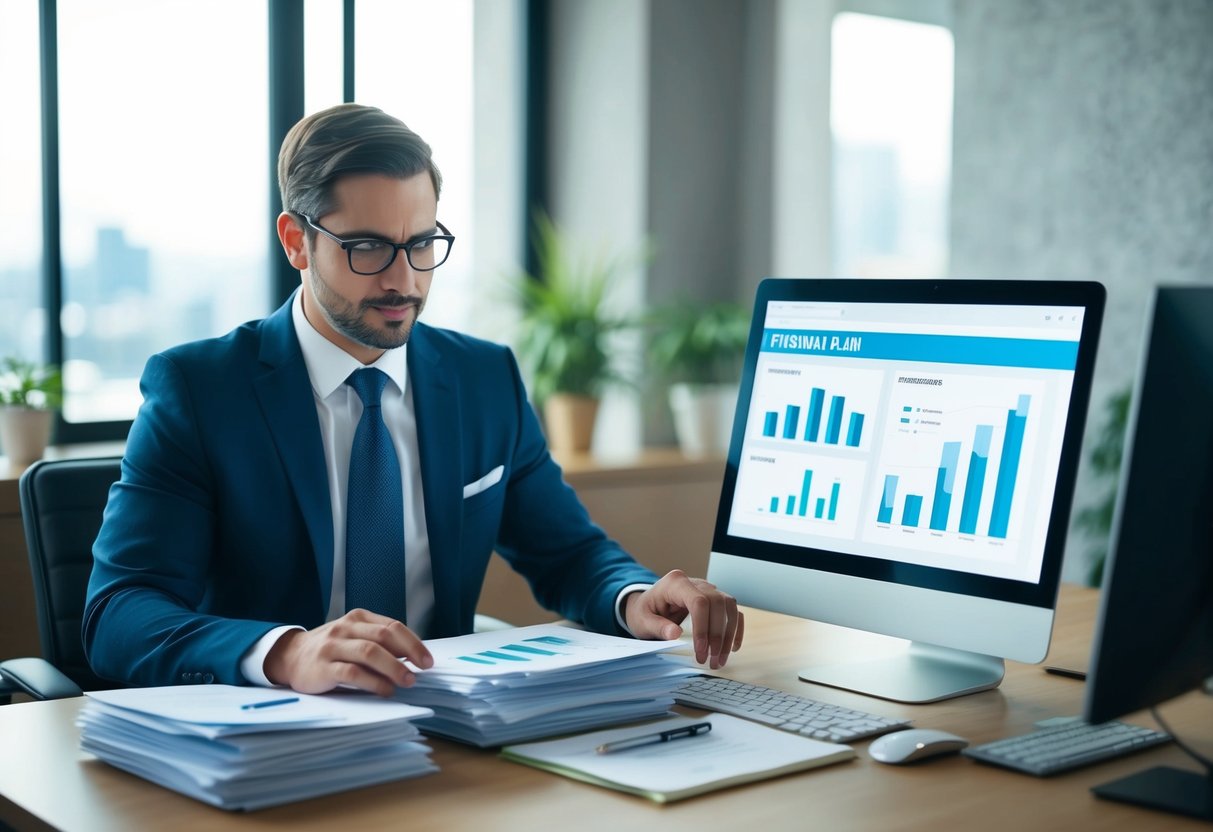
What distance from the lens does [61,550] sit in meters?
1.97

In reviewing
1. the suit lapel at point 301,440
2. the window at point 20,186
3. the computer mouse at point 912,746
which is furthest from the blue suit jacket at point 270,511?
the window at point 20,186

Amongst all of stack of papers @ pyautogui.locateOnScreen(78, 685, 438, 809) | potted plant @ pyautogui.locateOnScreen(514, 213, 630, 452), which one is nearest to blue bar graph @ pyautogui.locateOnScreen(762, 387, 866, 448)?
stack of papers @ pyautogui.locateOnScreen(78, 685, 438, 809)

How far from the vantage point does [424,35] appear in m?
4.02

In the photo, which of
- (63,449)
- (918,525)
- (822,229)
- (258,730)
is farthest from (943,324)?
(822,229)

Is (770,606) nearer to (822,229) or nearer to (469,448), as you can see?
(469,448)

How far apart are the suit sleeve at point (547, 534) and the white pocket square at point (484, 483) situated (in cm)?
7

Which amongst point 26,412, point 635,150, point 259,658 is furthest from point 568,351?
point 259,658

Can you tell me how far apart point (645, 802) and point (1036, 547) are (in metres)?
0.60

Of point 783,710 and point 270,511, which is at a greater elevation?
point 270,511

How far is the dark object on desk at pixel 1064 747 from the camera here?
1.24 meters

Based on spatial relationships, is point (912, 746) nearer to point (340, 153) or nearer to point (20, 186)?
point (340, 153)

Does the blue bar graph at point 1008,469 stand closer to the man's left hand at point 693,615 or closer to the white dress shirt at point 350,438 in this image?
the man's left hand at point 693,615

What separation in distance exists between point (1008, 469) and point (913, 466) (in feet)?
0.40

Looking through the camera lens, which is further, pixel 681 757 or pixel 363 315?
pixel 363 315
